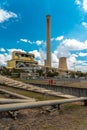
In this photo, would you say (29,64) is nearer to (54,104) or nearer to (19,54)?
(19,54)

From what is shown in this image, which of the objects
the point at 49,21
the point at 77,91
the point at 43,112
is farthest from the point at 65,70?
the point at 43,112

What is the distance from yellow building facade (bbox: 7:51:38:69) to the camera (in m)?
174

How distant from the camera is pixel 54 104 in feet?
33.1

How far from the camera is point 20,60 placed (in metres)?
176

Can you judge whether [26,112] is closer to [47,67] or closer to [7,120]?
[7,120]

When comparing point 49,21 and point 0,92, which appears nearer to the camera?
point 0,92

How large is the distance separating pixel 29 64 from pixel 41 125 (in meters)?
172

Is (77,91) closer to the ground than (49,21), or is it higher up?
closer to the ground

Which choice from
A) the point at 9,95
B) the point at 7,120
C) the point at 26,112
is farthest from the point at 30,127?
the point at 9,95

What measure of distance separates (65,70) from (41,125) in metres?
193

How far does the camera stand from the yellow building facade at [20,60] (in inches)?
6865

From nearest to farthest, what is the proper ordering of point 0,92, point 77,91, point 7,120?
1. point 7,120
2. point 0,92
3. point 77,91

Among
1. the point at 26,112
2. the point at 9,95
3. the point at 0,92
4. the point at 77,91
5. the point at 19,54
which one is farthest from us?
the point at 19,54

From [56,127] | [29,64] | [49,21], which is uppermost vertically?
[49,21]
